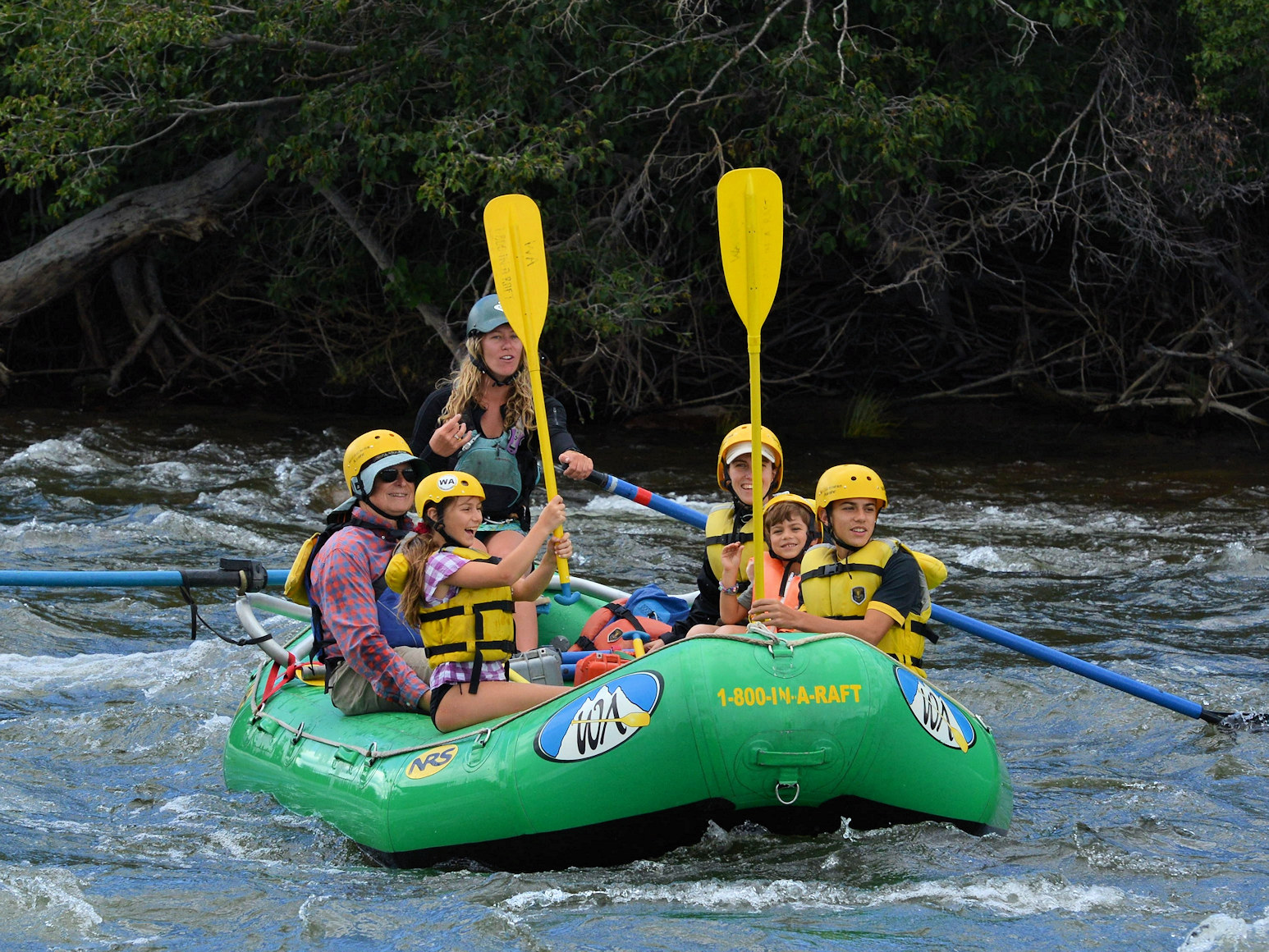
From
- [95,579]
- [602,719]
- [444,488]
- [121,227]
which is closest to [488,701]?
[602,719]

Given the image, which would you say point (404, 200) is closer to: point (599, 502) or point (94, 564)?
point (599, 502)

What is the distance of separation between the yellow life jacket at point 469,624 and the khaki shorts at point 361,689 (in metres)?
0.34

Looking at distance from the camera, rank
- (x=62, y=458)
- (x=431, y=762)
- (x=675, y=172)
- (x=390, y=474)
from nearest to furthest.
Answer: (x=431, y=762)
(x=390, y=474)
(x=675, y=172)
(x=62, y=458)

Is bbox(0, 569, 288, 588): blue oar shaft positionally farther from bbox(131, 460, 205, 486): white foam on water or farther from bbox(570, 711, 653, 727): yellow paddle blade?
bbox(131, 460, 205, 486): white foam on water

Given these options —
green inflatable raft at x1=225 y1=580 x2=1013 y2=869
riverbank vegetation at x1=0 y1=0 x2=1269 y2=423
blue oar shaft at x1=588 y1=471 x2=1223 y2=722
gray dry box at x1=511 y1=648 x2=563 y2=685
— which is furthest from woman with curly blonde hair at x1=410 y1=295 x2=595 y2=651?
riverbank vegetation at x1=0 y1=0 x2=1269 y2=423

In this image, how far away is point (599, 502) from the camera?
10.3m

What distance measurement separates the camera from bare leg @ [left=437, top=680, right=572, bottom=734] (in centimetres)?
404

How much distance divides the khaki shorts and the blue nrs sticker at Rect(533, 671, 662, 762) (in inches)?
30.7

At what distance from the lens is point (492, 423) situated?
517 cm

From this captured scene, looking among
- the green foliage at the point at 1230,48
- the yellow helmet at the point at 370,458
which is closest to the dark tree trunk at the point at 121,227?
the green foliage at the point at 1230,48

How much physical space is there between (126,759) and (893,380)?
398 inches

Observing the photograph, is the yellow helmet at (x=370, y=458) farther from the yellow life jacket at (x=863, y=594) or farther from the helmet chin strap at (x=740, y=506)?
the yellow life jacket at (x=863, y=594)

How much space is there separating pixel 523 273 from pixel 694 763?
2.10m

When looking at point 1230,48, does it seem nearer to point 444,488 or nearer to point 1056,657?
point 1056,657
